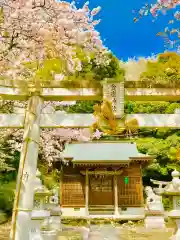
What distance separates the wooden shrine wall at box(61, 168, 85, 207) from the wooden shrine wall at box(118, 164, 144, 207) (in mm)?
2238

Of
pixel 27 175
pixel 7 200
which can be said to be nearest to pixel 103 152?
pixel 7 200

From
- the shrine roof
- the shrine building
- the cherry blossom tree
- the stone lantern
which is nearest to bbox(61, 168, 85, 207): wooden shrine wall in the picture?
the shrine building

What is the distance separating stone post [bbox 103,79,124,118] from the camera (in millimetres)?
5957

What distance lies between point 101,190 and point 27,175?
13.2m

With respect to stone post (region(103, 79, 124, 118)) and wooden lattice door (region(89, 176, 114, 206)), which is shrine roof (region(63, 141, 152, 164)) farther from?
stone post (region(103, 79, 124, 118))

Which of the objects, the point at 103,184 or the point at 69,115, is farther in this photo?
the point at 103,184

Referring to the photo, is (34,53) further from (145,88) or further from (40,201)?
(40,201)

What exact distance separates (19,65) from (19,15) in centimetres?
163

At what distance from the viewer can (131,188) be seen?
18.4 m

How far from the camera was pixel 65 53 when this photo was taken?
7.25 meters

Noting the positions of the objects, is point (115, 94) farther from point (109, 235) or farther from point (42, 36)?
point (109, 235)

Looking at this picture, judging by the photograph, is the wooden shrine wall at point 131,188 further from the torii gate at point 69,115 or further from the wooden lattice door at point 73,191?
the torii gate at point 69,115

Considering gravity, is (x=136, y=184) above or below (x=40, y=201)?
above

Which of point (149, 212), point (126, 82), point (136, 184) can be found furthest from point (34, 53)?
point (136, 184)
